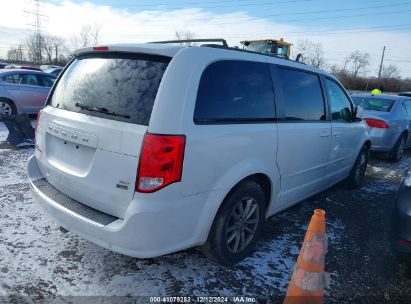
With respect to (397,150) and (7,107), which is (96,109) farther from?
(7,107)

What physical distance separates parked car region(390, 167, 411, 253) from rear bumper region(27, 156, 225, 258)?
5.15ft

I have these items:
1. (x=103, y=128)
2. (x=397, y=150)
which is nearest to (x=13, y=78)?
(x=103, y=128)

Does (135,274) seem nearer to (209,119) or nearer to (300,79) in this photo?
(209,119)

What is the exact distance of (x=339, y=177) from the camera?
5070mm

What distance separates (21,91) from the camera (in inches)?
374

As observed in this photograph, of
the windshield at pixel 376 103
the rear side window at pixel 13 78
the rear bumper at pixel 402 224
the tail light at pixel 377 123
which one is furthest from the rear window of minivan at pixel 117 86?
the rear side window at pixel 13 78

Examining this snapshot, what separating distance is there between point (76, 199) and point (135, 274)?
0.78m

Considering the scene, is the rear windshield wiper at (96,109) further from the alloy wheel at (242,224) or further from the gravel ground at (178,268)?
the gravel ground at (178,268)

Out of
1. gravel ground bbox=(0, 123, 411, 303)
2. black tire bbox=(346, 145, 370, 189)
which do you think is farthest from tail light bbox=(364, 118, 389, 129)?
gravel ground bbox=(0, 123, 411, 303)

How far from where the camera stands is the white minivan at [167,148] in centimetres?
234

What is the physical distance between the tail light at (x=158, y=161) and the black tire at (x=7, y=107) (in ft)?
28.0

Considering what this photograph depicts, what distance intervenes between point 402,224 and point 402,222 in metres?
0.02

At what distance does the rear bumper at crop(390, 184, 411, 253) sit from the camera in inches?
114

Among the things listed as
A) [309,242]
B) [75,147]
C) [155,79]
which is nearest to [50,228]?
[75,147]
